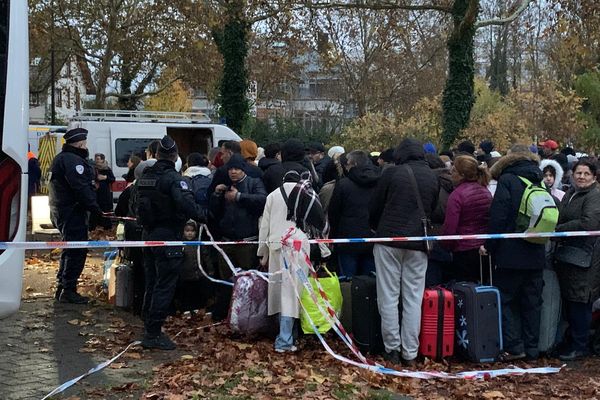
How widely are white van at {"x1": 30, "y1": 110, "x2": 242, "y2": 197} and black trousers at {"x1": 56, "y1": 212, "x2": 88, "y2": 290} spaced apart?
33.8 ft

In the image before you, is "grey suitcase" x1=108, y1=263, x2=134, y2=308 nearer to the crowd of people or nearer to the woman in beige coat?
the crowd of people

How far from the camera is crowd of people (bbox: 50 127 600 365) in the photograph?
304 inches

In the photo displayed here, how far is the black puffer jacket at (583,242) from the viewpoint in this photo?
7.96 meters

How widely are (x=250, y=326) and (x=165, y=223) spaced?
1.37 metres

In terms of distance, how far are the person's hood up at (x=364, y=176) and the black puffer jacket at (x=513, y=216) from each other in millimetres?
1320

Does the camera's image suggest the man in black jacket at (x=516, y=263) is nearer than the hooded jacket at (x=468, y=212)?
Yes

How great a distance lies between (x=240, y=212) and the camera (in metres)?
8.80

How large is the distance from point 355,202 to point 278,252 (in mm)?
1212

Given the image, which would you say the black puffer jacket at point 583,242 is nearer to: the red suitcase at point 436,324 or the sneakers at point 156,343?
the red suitcase at point 436,324

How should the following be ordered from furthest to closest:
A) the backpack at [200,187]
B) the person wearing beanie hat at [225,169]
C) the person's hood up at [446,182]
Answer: the backpack at [200,187] < the person's hood up at [446,182] < the person wearing beanie hat at [225,169]

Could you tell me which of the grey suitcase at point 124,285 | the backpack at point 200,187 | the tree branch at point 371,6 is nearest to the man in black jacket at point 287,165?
the backpack at point 200,187

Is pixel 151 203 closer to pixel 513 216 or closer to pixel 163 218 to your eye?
pixel 163 218

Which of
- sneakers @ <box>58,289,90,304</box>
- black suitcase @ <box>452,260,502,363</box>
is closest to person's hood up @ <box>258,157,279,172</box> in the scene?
sneakers @ <box>58,289,90,304</box>

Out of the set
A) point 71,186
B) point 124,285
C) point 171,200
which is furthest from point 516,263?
point 71,186
